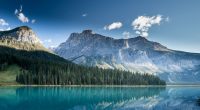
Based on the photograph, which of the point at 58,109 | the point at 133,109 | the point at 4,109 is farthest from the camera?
the point at 133,109

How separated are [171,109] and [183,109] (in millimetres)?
4098

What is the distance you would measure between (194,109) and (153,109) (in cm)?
1175

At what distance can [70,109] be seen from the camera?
78.9m

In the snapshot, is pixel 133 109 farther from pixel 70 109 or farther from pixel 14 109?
pixel 14 109

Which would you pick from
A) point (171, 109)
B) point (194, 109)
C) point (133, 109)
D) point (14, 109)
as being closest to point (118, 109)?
point (133, 109)

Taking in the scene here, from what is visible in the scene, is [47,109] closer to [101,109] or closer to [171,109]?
[101,109]

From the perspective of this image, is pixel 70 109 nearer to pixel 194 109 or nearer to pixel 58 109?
pixel 58 109

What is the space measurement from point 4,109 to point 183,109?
49.0 metres

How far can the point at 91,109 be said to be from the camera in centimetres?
8025

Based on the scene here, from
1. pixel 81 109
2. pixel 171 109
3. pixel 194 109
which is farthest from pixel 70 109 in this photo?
pixel 194 109

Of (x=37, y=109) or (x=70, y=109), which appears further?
(x=70, y=109)

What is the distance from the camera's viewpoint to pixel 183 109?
8519 centimetres

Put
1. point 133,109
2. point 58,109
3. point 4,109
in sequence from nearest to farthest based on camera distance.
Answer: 1. point 4,109
2. point 58,109
3. point 133,109

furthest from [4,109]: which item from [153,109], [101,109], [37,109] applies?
[153,109]
